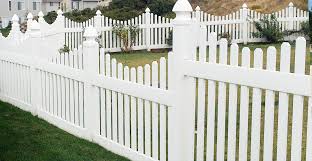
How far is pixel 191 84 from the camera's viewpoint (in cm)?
546

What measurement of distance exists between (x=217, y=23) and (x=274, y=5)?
603 centimetres

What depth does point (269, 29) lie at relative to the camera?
20391 mm

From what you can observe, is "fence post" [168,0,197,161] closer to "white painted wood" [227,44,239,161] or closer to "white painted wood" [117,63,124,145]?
"white painted wood" [227,44,239,161]

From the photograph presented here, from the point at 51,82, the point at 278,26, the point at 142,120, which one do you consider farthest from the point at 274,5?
the point at 142,120

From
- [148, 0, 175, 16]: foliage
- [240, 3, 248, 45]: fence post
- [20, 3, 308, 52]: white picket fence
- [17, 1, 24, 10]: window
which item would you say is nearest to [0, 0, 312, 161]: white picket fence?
[20, 3, 308, 52]: white picket fence

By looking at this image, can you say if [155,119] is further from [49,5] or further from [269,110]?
[49,5]

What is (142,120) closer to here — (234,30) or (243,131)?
(243,131)

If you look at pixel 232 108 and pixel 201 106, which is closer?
pixel 232 108

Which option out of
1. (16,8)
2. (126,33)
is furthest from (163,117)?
(16,8)

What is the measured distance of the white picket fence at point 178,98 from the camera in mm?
4547

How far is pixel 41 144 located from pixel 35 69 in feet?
6.99

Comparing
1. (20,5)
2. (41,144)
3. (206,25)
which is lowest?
(41,144)

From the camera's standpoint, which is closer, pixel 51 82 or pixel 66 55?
pixel 66 55

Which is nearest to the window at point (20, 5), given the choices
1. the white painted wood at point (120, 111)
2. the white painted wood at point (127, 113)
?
the white painted wood at point (120, 111)
